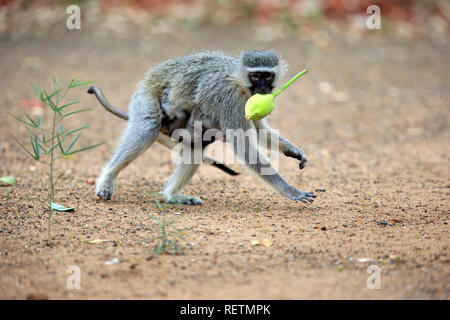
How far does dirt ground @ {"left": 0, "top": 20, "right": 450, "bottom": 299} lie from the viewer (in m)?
3.89

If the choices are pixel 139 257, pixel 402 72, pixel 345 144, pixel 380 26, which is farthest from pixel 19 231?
pixel 380 26

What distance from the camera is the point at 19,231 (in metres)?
4.76

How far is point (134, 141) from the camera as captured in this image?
5891mm

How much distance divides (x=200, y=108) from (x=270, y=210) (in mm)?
1408

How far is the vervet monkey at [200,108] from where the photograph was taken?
5.66 meters

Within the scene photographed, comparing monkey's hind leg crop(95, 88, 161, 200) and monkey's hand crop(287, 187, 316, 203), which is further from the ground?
monkey's hind leg crop(95, 88, 161, 200)

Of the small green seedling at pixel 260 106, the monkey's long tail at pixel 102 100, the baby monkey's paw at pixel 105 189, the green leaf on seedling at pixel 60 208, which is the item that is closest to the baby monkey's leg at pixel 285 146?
the small green seedling at pixel 260 106

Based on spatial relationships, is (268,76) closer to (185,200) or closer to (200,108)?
(200,108)

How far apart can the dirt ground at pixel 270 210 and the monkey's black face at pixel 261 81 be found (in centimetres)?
130

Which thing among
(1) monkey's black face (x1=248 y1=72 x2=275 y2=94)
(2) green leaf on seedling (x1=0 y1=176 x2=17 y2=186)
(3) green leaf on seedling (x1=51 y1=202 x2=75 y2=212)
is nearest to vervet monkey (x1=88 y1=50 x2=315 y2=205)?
(1) monkey's black face (x1=248 y1=72 x2=275 y2=94)

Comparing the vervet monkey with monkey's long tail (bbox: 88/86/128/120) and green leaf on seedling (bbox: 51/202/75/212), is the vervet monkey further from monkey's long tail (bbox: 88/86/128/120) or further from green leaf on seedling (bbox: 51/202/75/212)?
green leaf on seedling (bbox: 51/202/75/212)

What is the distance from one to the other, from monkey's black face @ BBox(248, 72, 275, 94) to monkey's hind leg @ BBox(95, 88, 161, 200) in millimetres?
1172
